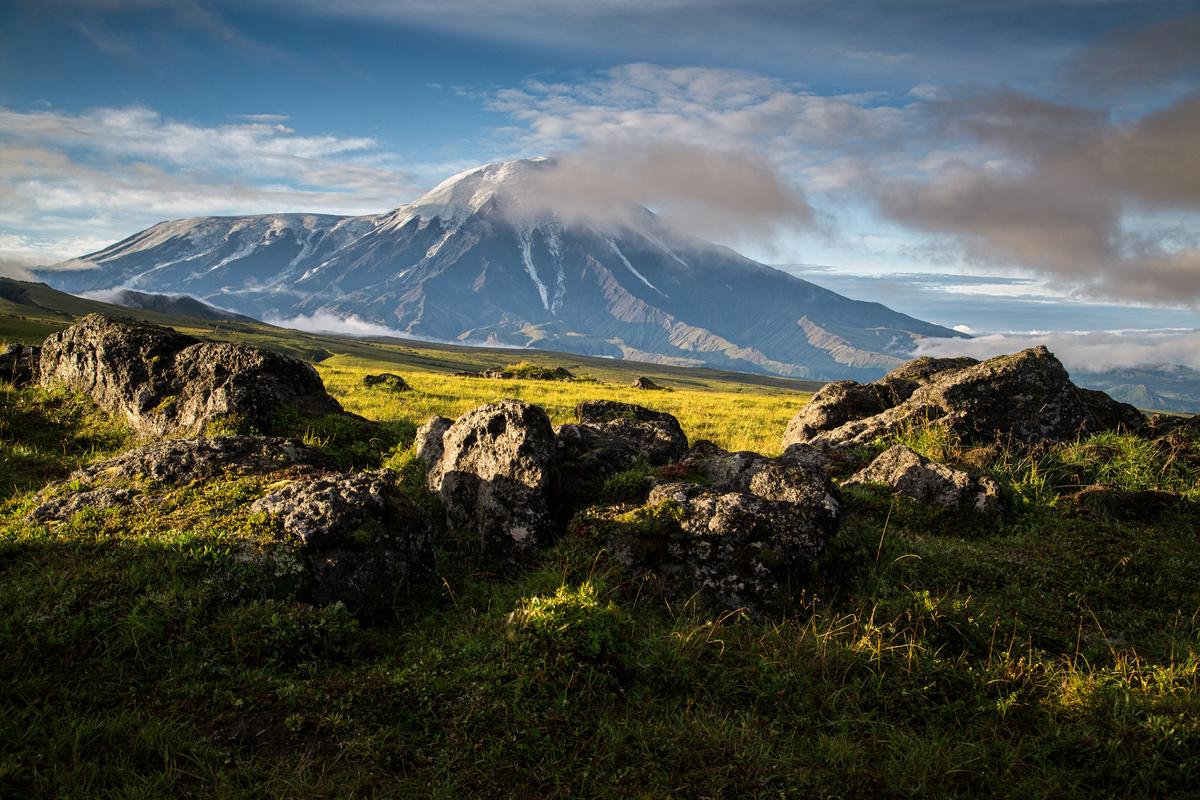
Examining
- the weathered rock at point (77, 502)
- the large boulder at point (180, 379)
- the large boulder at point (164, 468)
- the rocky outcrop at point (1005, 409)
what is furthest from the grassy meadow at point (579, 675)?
the rocky outcrop at point (1005, 409)

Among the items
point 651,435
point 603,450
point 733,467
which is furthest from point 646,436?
point 733,467

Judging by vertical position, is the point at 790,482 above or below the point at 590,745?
above

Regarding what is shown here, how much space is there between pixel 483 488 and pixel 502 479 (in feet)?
1.26

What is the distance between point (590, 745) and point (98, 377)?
15.6 metres

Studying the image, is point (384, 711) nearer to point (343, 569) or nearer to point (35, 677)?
point (343, 569)

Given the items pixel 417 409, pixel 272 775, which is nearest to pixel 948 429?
pixel 272 775

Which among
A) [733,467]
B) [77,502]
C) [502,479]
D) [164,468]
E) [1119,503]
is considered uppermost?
[733,467]

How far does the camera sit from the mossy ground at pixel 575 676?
560 cm

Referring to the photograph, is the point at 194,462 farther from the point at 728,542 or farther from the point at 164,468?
the point at 728,542

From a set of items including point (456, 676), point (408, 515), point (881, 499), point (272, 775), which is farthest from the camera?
point (881, 499)

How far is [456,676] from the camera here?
6523mm

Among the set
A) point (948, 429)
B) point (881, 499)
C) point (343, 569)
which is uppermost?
point (948, 429)

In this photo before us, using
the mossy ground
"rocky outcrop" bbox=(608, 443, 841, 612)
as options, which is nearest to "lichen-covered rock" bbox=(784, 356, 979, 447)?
the mossy ground

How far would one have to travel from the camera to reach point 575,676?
6598 mm
